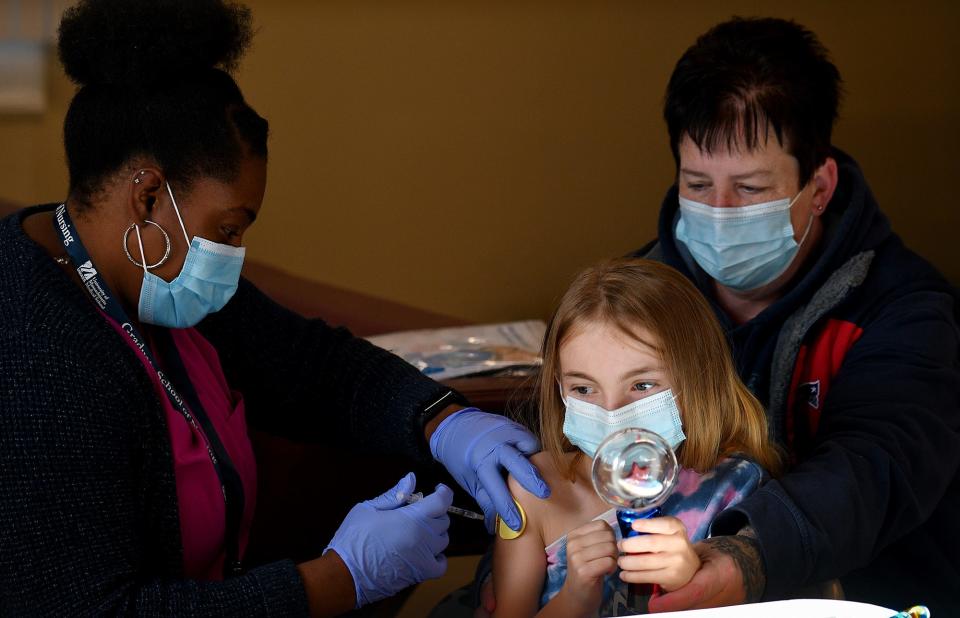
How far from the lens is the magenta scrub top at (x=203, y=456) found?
5.10 ft

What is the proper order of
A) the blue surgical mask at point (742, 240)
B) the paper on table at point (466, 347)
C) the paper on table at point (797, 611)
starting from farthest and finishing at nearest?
the paper on table at point (466, 347) → the blue surgical mask at point (742, 240) → the paper on table at point (797, 611)

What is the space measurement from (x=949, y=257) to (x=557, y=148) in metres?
1.51

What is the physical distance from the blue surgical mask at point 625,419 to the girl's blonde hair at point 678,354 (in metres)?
0.05

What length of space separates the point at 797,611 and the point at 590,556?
35 centimetres

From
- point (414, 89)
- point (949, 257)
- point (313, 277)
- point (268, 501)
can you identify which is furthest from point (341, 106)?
point (949, 257)

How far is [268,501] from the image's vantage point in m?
2.10

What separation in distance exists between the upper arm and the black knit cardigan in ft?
1.01

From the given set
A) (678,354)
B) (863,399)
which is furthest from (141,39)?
(863,399)

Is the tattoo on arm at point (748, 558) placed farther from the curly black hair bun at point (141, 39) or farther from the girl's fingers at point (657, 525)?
the curly black hair bun at point (141, 39)

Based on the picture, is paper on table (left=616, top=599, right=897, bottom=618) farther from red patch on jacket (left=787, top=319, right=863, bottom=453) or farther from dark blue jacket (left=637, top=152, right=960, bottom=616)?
red patch on jacket (left=787, top=319, right=863, bottom=453)

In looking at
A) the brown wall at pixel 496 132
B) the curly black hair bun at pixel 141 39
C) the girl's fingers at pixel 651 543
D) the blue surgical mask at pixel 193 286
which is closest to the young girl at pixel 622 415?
the girl's fingers at pixel 651 543

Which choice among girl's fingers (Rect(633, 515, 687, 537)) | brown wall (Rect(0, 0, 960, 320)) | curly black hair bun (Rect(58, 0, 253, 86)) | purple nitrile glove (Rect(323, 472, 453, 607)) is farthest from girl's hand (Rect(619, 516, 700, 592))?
brown wall (Rect(0, 0, 960, 320))

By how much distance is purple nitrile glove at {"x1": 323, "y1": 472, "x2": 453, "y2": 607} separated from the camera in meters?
1.49

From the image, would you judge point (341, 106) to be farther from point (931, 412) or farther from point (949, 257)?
point (931, 412)
